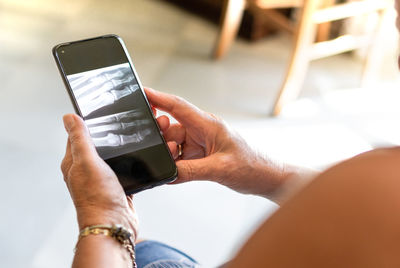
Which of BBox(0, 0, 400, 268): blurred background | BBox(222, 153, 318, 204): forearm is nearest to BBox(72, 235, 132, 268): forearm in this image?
BBox(222, 153, 318, 204): forearm

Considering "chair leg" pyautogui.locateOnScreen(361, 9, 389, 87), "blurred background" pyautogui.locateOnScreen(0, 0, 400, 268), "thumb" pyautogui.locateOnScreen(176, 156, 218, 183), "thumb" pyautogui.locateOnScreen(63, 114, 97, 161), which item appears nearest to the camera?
"thumb" pyautogui.locateOnScreen(63, 114, 97, 161)

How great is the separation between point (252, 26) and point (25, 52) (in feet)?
3.36

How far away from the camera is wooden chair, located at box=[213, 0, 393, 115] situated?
169 centimetres

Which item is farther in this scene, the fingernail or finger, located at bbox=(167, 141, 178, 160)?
finger, located at bbox=(167, 141, 178, 160)

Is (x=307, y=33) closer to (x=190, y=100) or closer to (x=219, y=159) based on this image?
(x=190, y=100)

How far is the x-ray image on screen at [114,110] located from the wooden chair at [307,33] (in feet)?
3.09

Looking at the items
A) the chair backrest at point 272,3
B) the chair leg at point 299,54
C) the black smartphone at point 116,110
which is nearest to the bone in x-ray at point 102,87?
the black smartphone at point 116,110

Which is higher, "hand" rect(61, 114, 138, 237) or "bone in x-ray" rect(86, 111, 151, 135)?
"bone in x-ray" rect(86, 111, 151, 135)

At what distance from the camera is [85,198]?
701 mm

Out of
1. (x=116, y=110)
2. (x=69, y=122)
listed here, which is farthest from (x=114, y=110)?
(x=69, y=122)

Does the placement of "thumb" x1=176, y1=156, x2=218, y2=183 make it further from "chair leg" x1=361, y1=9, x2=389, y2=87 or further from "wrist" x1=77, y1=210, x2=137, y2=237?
"chair leg" x1=361, y1=9, x2=389, y2=87

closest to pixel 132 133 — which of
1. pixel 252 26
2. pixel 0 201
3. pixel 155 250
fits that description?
pixel 155 250

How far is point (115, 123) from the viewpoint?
861 mm

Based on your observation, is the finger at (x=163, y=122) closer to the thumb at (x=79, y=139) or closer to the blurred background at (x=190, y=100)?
the thumb at (x=79, y=139)
